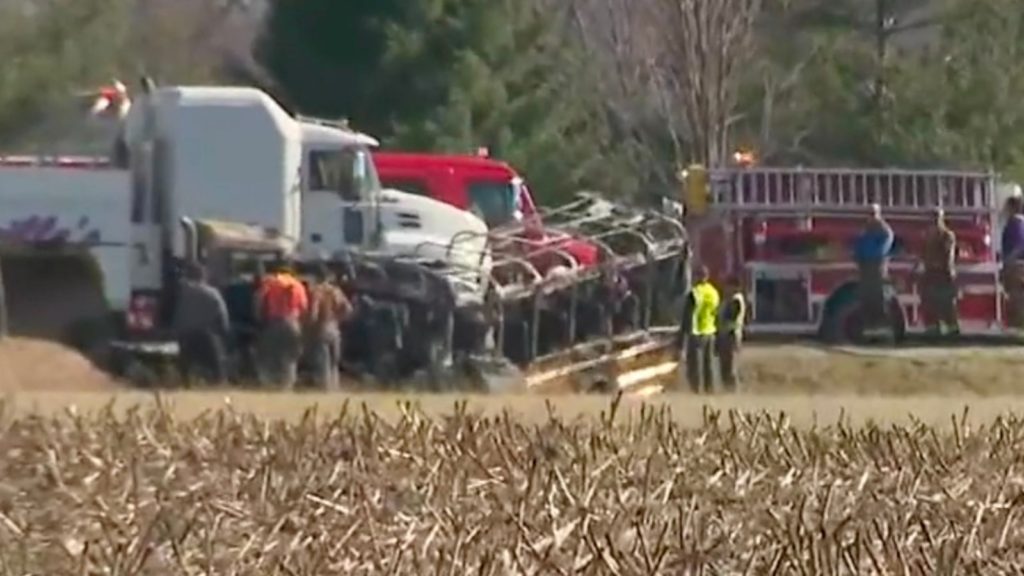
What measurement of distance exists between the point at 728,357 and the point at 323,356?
4157 millimetres

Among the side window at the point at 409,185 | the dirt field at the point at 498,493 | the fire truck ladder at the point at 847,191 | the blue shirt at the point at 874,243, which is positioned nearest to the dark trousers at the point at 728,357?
the blue shirt at the point at 874,243

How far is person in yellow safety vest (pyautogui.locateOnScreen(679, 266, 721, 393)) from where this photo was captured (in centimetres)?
2755

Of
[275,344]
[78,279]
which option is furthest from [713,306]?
[78,279]

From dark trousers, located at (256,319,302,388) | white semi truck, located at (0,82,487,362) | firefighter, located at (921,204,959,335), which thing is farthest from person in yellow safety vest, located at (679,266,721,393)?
firefighter, located at (921,204,959,335)

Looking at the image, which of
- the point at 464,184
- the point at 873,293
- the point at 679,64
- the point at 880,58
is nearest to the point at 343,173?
the point at 464,184

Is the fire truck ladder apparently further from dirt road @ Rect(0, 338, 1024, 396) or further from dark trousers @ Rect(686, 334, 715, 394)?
dark trousers @ Rect(686, 334, 715, 394)

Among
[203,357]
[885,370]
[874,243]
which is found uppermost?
[874,243]

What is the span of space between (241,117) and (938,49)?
18708 millimetres

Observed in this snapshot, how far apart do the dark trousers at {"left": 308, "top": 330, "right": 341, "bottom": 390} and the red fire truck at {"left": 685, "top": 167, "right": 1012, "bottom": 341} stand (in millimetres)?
6385

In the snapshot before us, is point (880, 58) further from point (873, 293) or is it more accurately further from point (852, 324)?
point (873, 293)

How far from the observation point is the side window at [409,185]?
107ft

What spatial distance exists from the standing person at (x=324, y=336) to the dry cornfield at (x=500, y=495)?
11.9 meters

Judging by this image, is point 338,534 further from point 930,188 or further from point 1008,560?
point 930,188

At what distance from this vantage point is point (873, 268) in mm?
30828
